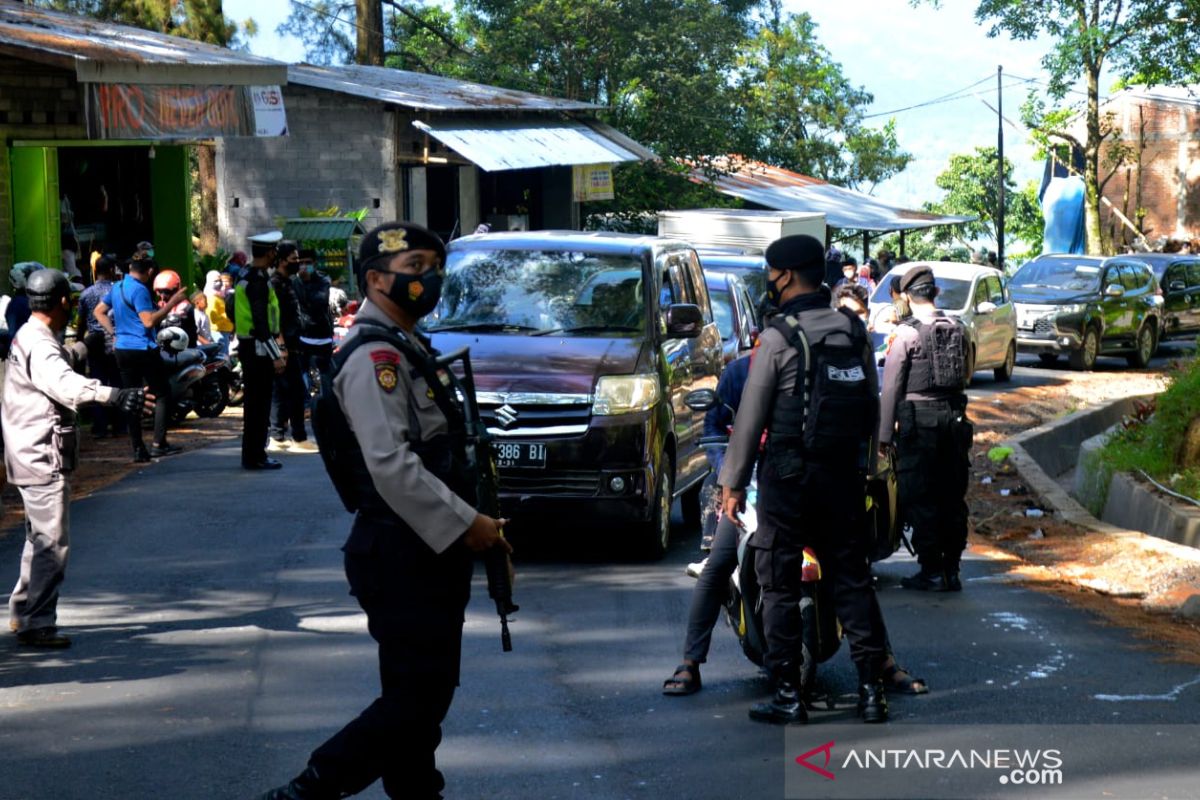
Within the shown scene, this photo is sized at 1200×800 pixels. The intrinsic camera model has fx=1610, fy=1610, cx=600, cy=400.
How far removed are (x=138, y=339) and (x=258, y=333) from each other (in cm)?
138

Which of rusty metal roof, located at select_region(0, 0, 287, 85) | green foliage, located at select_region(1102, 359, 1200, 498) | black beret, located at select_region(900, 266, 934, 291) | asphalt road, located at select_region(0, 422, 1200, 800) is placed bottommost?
asphalt road, located at select_region(0, 422, 1200, 800)

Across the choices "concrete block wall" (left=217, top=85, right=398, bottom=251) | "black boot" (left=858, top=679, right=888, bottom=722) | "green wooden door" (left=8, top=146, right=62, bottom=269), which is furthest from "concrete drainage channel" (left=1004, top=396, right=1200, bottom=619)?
"concrete block wall" (left=217, top=85, right=398, bottom=251)

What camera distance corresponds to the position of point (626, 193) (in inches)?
1357

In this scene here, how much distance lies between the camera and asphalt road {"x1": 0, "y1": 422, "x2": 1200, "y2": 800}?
610cm

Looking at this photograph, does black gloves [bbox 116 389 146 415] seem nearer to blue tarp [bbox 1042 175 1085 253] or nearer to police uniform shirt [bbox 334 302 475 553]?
police uniform shirt [bbox 334 302 475 553]

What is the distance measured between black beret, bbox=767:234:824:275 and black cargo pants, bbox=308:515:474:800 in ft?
7.46

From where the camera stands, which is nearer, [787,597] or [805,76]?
[787,597]

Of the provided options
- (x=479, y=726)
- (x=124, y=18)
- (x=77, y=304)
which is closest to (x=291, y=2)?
(x=124, y=18)

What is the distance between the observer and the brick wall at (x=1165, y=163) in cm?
5506

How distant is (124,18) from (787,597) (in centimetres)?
2910

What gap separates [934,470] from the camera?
955 cm

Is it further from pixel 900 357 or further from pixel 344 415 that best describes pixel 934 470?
pixel 344 415

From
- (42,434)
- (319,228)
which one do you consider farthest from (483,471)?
(319,228)

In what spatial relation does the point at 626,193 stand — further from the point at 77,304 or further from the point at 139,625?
the point at 139,625
